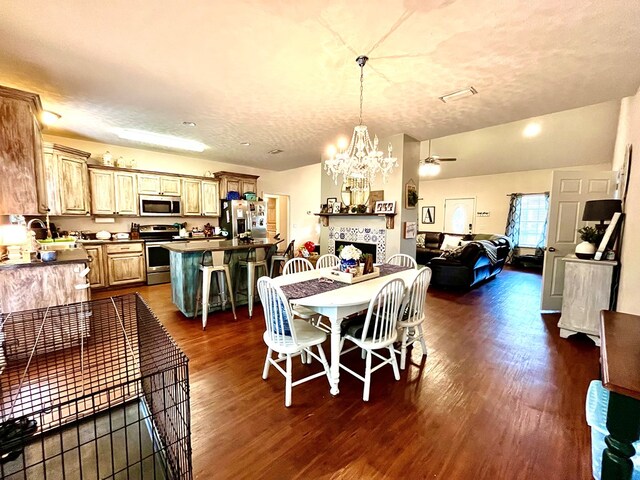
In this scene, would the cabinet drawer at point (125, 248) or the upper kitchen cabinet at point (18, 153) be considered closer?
the upper kitchen cabinet at point (18, 153)

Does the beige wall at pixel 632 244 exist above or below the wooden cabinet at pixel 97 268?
above

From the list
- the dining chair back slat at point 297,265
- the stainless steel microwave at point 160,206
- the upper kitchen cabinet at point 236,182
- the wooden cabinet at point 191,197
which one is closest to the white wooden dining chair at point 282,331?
the dining chair back slat at point 297,265

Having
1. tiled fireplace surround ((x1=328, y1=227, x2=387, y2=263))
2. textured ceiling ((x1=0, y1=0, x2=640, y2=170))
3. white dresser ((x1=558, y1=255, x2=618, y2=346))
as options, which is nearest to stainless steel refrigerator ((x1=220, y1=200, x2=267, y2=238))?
tiled fireplace surround ((x1=328, y1=227, x2=387, y2=263))

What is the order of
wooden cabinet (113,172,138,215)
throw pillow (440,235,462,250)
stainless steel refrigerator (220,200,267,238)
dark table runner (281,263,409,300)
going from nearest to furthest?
1. dark table runner (281,263,409,300)
2. wooden cabinet (113,172,138,215)
3. stainless steel refrigerator (220,200,267,238)
4. throw pillow (440,235,462,250)

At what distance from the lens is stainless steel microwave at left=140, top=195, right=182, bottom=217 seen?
5.32 metres

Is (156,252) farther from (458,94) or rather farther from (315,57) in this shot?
(458,94)

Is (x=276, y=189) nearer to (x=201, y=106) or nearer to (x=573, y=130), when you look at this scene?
(x=201, y=106)

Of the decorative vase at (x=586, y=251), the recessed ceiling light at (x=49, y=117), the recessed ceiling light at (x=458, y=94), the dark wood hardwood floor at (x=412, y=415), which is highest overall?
the recessed ceiling light at (x=458, y=94)

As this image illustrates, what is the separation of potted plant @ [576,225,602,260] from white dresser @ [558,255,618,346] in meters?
0.10

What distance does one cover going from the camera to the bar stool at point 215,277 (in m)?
3.43

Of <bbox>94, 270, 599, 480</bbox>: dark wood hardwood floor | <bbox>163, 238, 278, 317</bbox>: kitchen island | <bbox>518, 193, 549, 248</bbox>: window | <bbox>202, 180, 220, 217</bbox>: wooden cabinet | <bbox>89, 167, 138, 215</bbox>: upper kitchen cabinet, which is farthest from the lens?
<bbox>518, 193, 549, 248</bbox>: window

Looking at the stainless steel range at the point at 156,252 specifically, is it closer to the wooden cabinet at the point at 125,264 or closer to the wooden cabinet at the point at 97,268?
the wooden cabinet at the point at 125,264

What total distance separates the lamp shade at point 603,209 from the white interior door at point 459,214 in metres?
5.68

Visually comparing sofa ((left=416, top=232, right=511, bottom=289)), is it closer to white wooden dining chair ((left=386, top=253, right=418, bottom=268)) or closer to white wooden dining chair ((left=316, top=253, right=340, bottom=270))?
white wooden dining chair ((left=386, top=253, right=418, bottom=268))
